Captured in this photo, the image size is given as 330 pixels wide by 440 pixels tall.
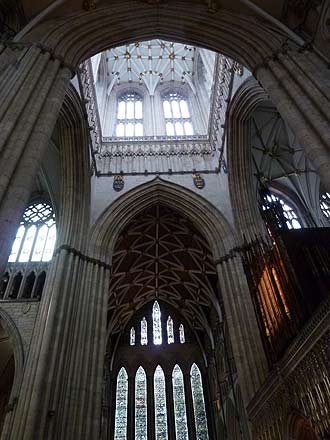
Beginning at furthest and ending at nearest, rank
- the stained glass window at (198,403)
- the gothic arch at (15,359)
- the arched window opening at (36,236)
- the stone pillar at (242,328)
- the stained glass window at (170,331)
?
the stained glass window at (170,331) < the stained glass window at (198,403) < the arched window opening at (36,236) < the stone pillar at (242,328) < the gothic arch at (15,359)

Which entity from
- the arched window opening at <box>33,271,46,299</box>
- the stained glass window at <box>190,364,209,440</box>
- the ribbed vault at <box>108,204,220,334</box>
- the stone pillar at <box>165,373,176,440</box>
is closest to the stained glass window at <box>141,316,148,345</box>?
the ribbed vault at <box>108,204,220,334</box>

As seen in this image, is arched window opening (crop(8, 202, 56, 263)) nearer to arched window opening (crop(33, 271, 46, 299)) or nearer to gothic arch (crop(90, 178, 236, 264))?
arched window opening (crop(33, 271, 46, 299))

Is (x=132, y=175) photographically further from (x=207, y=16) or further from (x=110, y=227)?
(x=207, y=16)

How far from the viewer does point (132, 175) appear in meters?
16.2

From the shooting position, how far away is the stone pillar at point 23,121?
205 inches

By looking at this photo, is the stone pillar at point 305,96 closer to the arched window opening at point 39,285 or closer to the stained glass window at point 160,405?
the arched window opening at point 39,285

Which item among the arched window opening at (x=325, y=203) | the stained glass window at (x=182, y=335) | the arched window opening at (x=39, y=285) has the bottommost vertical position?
the arched window opening at (x=39, y=285)

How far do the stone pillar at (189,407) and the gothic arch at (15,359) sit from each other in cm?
1100

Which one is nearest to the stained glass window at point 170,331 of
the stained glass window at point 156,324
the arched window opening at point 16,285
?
the stained glass window at point 156,324

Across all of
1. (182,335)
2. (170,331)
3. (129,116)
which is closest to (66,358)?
(170,331)

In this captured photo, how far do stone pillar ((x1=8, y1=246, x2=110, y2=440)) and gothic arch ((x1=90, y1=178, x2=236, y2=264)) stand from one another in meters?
1.54

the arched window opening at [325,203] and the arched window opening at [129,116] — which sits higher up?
the arched window opening at [129,116]

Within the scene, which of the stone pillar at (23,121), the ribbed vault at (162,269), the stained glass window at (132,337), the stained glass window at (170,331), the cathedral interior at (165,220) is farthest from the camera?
the stained glass window at (170,331)

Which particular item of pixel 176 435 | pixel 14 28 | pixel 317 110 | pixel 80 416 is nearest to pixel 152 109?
pixel 14 28
